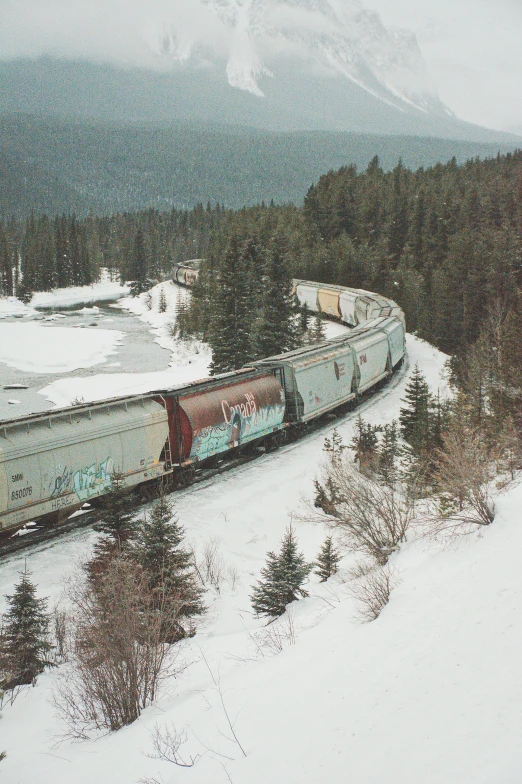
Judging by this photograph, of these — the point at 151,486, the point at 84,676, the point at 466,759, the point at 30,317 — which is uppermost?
the point at 466,759

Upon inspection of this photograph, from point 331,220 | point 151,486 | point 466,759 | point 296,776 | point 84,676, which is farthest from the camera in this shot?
point 331,220

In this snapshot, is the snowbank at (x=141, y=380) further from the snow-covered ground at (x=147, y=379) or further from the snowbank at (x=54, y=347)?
the snowbank at (x=54, y=347)

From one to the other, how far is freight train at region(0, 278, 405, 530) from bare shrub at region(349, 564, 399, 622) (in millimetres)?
8925

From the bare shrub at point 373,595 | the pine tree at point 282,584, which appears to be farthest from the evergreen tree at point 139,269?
the bare shrub at point 373,595

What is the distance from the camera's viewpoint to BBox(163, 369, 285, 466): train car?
2264 cm

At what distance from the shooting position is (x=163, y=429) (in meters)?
21.9

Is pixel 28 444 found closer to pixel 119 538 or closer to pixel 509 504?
pixel 119 538

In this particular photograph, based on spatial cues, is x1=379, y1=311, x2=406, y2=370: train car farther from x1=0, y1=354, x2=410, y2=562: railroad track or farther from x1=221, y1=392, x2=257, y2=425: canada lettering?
x1=221, y1=392, x2=257, y2=425: canada lettering

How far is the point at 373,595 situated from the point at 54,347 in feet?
197

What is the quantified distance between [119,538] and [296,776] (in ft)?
29.2

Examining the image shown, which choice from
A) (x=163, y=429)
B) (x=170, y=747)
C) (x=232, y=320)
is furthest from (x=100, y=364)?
(x=170, y=747)

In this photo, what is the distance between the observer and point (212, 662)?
41.7ft

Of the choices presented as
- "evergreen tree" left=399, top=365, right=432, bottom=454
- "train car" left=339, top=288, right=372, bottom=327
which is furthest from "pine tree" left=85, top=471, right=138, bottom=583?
"train car" left=339, top=288, right=372, bottom=327

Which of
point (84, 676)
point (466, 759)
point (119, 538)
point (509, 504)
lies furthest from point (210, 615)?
point (466, 759)
